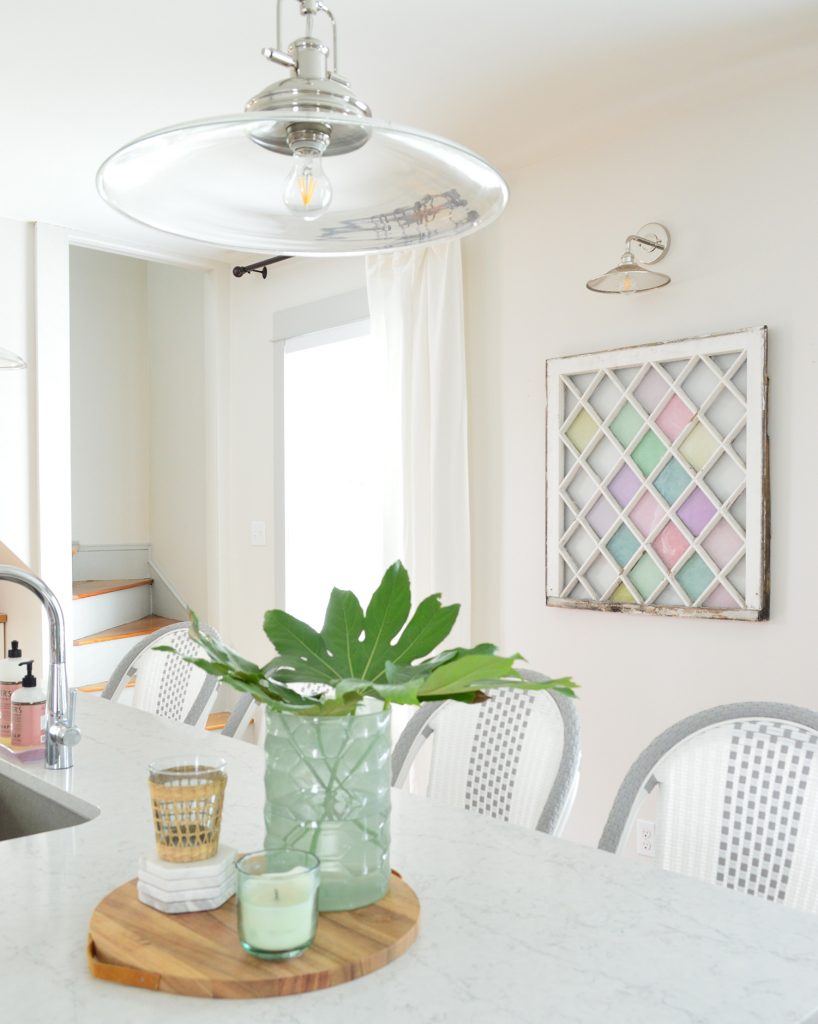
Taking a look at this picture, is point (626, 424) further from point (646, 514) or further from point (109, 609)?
point (109, 609)

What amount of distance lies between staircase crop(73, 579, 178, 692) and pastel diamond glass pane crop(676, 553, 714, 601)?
8.56 ft

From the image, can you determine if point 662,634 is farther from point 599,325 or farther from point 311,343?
point 311,343

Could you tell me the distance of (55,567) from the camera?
396 cm

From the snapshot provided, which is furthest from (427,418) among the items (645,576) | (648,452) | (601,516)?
(645,576)

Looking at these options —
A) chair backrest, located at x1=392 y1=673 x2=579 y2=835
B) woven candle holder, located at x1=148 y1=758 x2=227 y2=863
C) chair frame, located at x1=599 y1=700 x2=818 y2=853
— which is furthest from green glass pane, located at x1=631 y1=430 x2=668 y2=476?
woven candle holder, located at x1=148 y1=758 x2=227 y2=863

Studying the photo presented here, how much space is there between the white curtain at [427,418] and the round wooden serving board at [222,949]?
212 centimetres

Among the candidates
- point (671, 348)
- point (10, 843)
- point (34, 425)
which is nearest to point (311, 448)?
point (34, 425)

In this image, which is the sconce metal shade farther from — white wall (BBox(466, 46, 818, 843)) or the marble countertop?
the marble countertop

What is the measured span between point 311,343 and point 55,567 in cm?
139

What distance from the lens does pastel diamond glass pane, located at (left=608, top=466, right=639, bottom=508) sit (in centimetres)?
275

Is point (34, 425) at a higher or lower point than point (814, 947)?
higher

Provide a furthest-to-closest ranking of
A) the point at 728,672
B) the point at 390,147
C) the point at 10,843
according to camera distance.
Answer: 1. the point at 728,672
2. the point at 10,843
3. the point at 390,147

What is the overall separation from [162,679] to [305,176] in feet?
5.70

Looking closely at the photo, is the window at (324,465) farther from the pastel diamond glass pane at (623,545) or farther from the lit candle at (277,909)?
the lit candle at (277,909)
